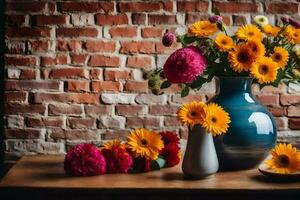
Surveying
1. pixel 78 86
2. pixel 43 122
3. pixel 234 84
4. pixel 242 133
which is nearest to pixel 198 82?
pixel 234 84

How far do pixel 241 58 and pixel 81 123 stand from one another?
2.89 ft

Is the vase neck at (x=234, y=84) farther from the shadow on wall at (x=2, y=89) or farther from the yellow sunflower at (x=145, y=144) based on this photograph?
the shadow on wall at (x=2, y=89)

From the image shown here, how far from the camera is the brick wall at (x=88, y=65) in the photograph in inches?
85.1

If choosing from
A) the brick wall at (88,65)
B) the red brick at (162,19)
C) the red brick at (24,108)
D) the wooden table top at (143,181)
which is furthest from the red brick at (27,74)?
the wooden table top at (143,181)

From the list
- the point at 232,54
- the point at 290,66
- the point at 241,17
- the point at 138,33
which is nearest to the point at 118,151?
the point at 232,54

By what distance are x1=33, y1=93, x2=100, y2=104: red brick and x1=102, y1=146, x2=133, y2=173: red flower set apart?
25.7 inches

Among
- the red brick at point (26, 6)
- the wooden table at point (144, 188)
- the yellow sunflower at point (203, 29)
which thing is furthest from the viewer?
the red brick at point (26, 6)

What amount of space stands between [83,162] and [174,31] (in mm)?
869

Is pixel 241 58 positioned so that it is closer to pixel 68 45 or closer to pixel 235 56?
pixel 235 56

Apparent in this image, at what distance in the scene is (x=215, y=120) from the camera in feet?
4.75

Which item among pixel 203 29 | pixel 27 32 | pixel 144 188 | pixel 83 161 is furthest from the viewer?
pixel 27 32

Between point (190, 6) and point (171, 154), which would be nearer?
point (171, 154)

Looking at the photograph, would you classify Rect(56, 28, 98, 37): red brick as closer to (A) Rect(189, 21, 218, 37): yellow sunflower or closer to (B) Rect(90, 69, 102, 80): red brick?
(B) Rect(90, 69, 102, 80): red brick

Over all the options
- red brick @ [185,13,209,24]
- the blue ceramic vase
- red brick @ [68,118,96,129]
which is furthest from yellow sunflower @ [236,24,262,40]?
red brick @ [68,118,96,129]
